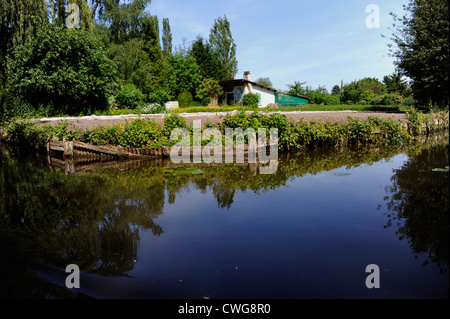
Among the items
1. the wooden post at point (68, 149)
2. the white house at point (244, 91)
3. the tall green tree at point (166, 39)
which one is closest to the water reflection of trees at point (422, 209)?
the wooden post at point (68, 149)

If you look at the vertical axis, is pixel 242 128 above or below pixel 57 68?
below

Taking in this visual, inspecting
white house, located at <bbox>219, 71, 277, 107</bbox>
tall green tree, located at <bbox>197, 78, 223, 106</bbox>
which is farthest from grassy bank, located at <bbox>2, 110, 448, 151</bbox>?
tall green tree, located at <bbox>197, 78, 223, 106</bbox>

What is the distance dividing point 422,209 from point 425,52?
15047 millimetres

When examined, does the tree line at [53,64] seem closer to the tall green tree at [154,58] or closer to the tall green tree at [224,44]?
the tall green tree at [154,58]

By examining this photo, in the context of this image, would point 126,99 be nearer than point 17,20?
No

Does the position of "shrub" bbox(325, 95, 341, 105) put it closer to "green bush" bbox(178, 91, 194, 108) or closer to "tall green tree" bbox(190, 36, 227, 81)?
"tall green tree" bbox(190, 36, 227, 81)

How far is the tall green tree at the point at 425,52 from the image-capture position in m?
15.6

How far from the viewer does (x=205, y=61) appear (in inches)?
1697

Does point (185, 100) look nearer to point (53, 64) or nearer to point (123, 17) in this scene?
point (123, 17)

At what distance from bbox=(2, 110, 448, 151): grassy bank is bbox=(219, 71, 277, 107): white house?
25798 millimetres

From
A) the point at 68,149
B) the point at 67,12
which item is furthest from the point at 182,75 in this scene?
the point at 68,149

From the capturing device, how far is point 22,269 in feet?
11.3

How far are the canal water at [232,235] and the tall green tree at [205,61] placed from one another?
36.2 meters
